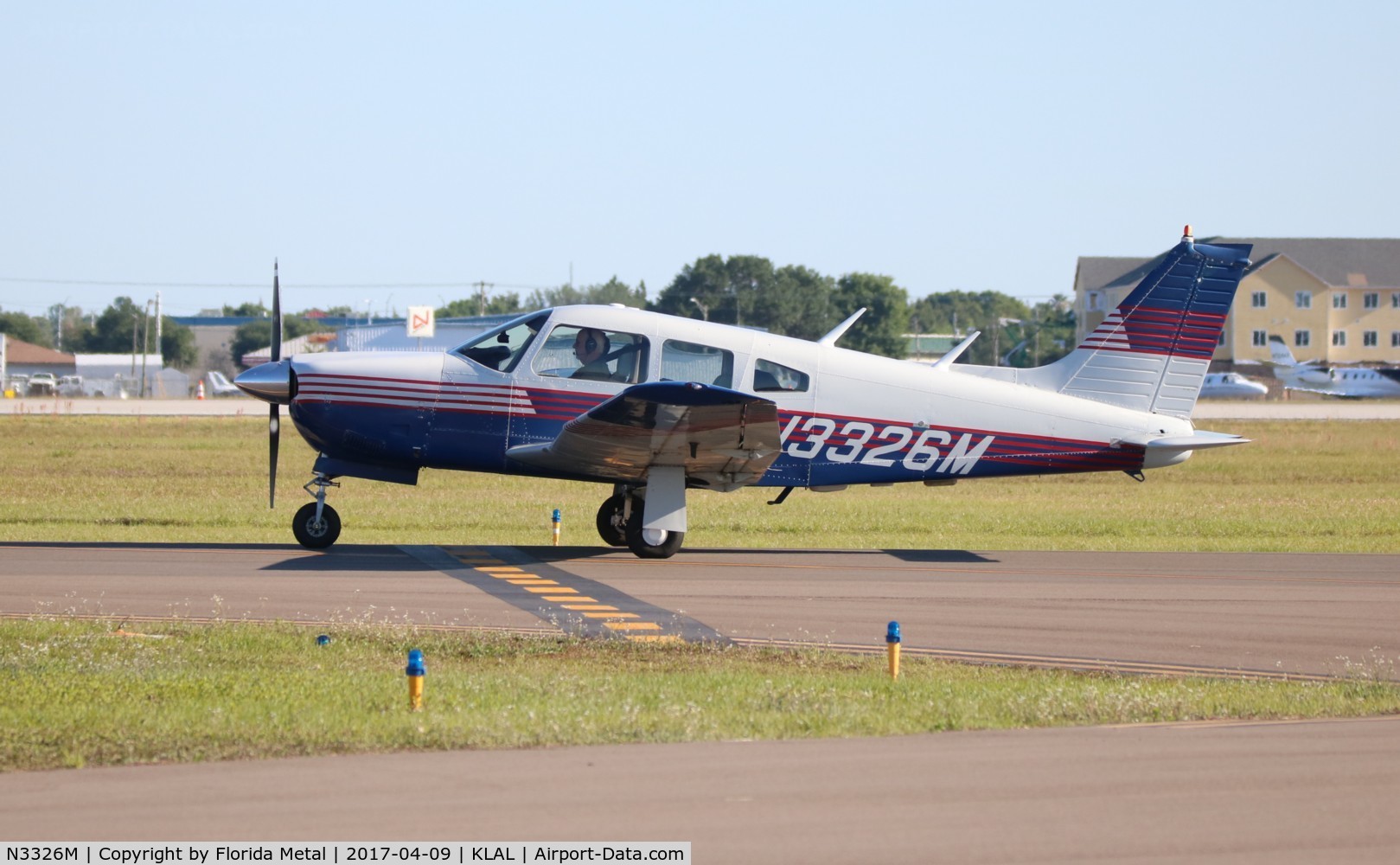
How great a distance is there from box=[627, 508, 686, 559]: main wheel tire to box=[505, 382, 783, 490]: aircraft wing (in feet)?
2.30

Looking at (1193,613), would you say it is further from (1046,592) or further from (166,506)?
(166,506)

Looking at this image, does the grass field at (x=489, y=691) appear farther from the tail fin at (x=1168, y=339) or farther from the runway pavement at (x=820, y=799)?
the tail fin at (x=1168, y=339)

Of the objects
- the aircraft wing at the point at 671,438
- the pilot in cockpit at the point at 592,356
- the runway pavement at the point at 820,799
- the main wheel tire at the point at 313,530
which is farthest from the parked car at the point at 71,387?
the runway pavement at the point at 820,799

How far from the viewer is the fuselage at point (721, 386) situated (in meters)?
15.0


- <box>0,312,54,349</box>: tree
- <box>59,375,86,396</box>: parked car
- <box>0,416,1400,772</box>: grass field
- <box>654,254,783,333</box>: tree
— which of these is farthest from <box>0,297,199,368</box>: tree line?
<box>0,416,1400,772</box>: grass field

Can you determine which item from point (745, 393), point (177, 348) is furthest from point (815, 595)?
point (177, 348)

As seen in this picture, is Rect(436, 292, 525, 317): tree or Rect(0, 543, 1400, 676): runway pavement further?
Rect(436, 292, 525, 317): tree

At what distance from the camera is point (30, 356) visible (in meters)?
123

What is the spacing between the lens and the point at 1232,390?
3083 inches

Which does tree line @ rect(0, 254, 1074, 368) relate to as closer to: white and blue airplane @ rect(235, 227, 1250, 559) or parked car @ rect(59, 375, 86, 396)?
parked car @ rect(59, 375, 86, 396)

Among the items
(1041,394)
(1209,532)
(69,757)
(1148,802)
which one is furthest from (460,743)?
(1209,532)

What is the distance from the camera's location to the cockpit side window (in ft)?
49.1

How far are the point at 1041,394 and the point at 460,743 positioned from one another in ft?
35.1

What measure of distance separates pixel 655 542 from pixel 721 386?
1.98 meters
